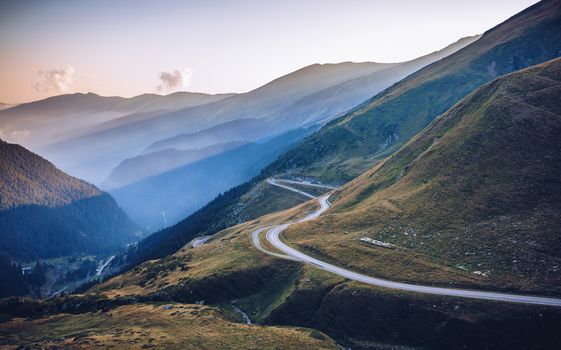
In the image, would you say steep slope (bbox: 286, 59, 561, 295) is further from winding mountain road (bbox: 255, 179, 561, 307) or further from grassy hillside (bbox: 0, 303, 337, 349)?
grassy hillside (bbox: 0, 303, 337, 349)

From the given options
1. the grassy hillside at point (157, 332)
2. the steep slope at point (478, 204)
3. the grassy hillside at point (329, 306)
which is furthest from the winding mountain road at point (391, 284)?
the grassy hillside at point (157, 332)

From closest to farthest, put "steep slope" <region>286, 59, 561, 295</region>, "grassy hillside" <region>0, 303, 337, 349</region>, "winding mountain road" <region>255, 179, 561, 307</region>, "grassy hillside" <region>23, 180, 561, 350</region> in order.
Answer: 1. "grassy hillside" <region>23, 180, 561, 350</region>
2. "winding mountain road" <region>255, 179, 561, 307</region>
3. "grassy hillside" <region>0, 303, 337, 349</region>
4. "steep slope" <region>286, 59, 561, 295</region>

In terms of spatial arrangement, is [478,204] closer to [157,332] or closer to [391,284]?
[391,284]

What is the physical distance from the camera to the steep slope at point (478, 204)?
90.0 metres

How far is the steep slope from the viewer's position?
90.0 m

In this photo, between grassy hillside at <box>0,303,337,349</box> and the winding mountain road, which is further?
grassy hillside at <box>0,303,337,349</box>

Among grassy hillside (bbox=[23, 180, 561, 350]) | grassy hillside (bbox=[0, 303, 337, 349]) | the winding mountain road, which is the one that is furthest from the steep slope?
grassy hillside (bbox=[0, 303, 337, 349])

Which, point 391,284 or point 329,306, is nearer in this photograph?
point 391,284

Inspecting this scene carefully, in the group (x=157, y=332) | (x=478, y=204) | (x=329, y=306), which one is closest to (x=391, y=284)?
(x=329, y=306)

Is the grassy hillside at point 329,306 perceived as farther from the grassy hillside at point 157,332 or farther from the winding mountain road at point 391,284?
the grassy hillside at point 157,332

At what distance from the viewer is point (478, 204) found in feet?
359

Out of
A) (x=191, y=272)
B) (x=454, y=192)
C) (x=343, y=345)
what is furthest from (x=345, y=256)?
(x=191, y=272)

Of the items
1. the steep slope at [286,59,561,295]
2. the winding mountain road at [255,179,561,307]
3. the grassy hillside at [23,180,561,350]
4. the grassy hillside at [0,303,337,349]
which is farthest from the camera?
the steep slope at [286,59,561,295]

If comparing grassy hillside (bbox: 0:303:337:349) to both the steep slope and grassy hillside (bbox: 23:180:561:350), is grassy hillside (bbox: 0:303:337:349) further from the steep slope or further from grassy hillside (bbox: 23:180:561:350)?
the steep slope
